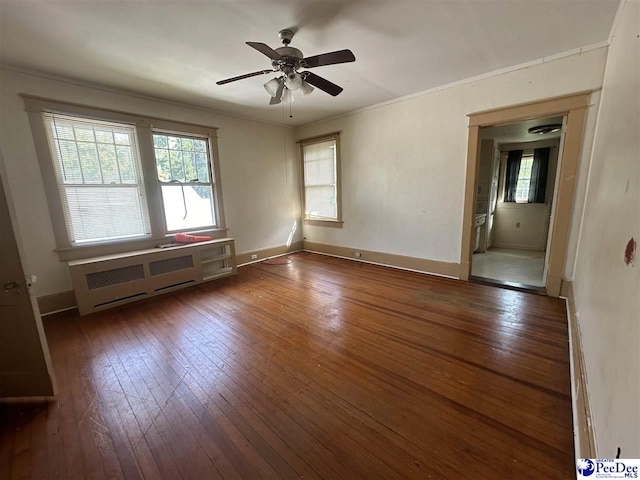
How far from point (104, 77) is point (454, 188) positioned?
15.4 ft

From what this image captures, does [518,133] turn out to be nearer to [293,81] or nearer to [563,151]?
[563,151]

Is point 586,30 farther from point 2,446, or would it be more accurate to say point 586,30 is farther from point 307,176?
→ point 2,446

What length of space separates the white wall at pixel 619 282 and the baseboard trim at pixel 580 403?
6 centimetres

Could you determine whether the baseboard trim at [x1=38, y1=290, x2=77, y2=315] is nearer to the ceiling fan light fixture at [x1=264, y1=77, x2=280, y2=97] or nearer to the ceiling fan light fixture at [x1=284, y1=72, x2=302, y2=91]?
the ceiling fan light fixture at [x1=264, y1=77, x2=280, y2=97]

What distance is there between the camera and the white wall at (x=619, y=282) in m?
0.83

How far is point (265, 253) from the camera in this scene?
5.40m

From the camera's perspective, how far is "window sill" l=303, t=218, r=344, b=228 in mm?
5305

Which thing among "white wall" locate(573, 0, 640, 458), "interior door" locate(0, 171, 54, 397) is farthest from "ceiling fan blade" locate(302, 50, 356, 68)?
"interior door" locate(0, 171, 54, 397)

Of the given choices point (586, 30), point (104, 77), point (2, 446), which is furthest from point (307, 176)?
point (2, 446)

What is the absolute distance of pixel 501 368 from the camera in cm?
194

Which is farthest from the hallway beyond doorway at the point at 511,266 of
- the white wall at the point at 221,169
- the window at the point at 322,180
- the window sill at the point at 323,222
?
the white wall at the point at 221,169

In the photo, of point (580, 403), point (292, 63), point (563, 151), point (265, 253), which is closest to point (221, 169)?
point (265, 253)

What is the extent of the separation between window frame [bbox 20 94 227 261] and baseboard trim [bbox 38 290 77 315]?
459 millimetres

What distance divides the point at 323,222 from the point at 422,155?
7.87 feet
